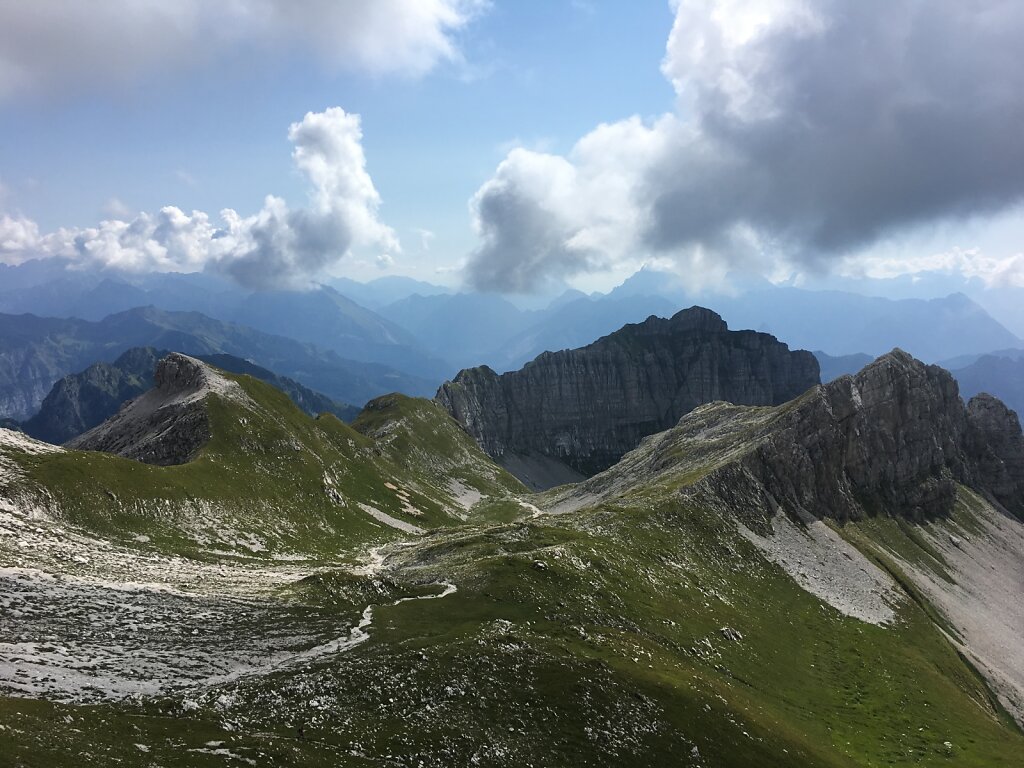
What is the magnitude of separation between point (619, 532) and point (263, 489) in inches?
2551

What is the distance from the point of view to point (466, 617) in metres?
58.2

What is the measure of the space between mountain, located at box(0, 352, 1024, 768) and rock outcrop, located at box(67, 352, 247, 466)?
51.2 inches

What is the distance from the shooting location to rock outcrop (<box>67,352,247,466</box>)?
119812 millimetres

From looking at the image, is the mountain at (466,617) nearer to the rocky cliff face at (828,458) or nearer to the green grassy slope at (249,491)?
the green grassy slope at (249,491)

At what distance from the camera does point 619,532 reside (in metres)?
96.7

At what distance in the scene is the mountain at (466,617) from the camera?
1425 inches

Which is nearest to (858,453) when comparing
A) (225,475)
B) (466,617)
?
Result: (466,617)

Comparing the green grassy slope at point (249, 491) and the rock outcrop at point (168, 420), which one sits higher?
the rock outcrop at point (168, 420)

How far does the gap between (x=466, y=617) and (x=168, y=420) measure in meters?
98.8

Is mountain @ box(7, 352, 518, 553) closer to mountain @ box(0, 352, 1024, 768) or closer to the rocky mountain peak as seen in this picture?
mountain @ box(0, 352, 1024, 768)

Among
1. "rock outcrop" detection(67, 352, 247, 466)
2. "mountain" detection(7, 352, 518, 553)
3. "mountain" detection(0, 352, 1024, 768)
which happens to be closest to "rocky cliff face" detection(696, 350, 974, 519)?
"mountain" detection(0, 352, 1024, 768)

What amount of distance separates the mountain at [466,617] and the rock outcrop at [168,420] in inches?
51.2

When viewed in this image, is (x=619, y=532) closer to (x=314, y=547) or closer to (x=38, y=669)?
(x=314, y=547)

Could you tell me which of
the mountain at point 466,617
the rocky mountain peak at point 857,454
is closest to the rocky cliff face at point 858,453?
the rocky mountain peak at point 857,454
